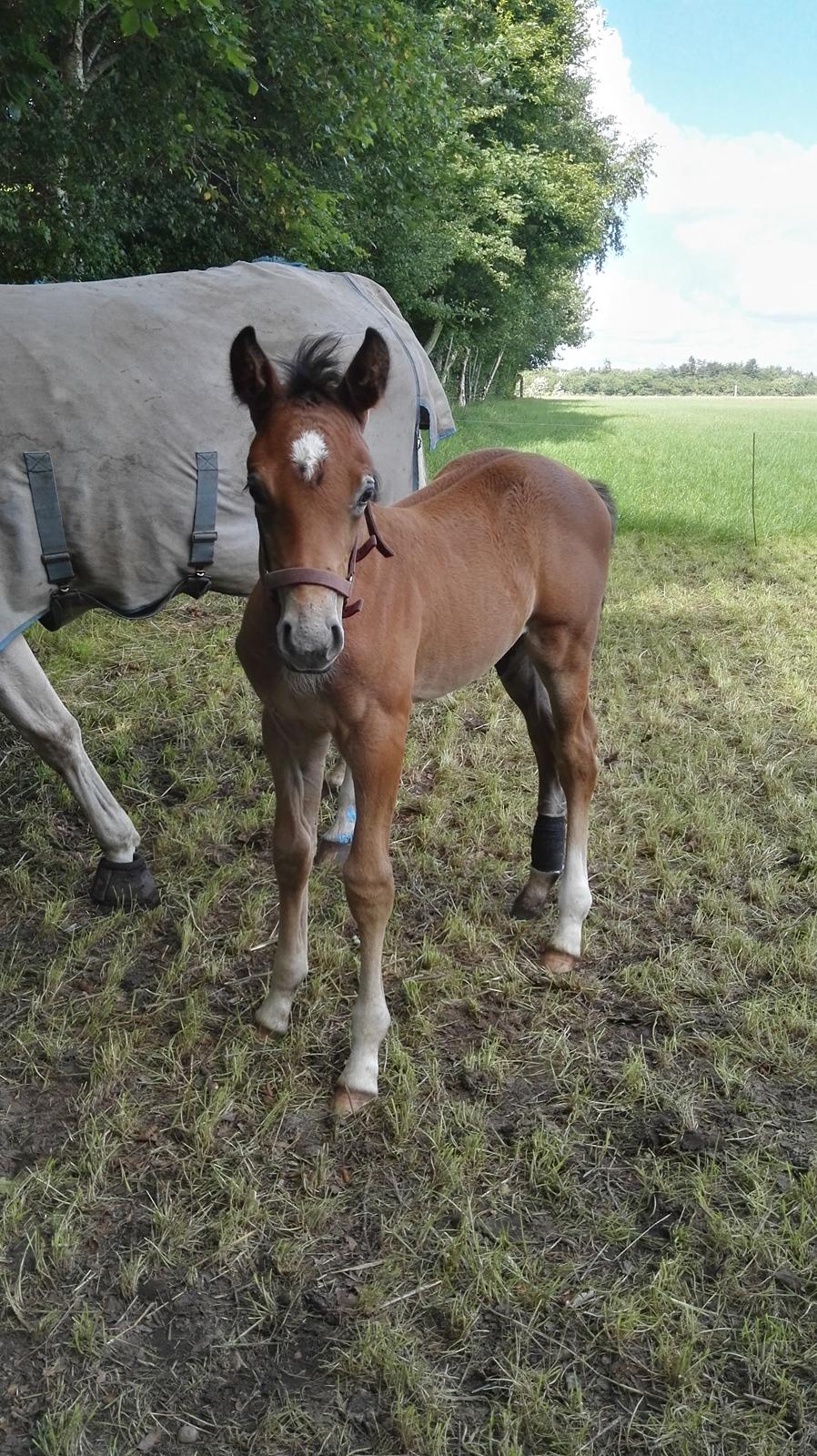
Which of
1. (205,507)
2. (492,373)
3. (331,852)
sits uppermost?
(492,373)

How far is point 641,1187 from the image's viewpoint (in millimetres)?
2359

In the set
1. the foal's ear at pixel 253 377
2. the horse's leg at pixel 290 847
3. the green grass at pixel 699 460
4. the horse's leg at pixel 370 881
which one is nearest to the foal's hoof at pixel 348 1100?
the horse's leg at pixel 370 881

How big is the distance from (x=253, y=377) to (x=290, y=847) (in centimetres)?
127

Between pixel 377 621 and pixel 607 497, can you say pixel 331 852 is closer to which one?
pixel 377 621

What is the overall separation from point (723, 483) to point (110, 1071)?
Answer: 1051 centimetres

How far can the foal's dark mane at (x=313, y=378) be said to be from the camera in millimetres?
2119

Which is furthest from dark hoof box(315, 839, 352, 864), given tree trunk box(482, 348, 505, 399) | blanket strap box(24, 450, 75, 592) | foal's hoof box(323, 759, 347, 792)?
tree trunk box(482, 348, 505, 399)

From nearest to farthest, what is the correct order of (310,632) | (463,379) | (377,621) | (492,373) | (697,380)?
(310,632), (377,621), (697,380), (463,379), (492,373)

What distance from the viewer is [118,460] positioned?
3184 mm

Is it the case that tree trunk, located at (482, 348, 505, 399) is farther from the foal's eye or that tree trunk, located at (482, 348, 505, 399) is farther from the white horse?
the foal's eye

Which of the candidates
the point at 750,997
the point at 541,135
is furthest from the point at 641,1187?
the point at 541,135

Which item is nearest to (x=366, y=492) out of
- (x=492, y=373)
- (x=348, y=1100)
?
(x=348, y=1100)

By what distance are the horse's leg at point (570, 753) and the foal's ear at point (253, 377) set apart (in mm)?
1371

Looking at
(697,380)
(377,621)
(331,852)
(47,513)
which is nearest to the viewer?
(377,621)
